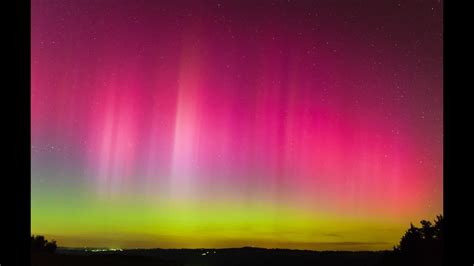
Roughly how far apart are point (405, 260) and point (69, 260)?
10498mm
